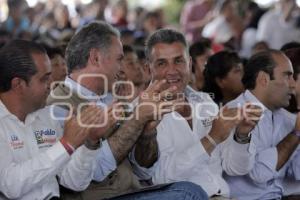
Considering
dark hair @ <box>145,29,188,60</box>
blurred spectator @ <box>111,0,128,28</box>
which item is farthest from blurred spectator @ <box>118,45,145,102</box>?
blurred spectator @ <box>111,0,128,28</box>

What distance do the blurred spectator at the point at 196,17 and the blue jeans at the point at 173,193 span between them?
20.1 feet

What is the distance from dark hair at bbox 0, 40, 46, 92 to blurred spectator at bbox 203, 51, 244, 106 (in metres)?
1.97

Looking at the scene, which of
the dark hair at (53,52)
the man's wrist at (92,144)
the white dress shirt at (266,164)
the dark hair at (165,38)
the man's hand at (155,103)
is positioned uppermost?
the dark hair at (165,38)

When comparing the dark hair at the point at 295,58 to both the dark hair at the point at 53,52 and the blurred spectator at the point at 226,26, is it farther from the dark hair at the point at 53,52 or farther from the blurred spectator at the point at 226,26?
the blurred spectator at the point at 226,26

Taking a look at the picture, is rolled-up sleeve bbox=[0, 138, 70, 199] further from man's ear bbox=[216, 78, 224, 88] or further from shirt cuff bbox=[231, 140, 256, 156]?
man's ear bbox=[216, 78, 224, 88]

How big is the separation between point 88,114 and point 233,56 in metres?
2.26

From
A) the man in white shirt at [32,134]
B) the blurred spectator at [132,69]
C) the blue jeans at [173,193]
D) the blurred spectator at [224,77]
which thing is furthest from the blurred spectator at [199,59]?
the man in white shirt at [32,134]

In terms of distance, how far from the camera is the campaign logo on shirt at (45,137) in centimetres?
325

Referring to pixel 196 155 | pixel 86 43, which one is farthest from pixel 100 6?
pixel 196 155

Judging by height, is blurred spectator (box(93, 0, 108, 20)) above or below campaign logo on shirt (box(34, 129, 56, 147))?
above

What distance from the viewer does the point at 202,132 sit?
3.90 metres

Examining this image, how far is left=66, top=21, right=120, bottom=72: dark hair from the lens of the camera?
3764mm

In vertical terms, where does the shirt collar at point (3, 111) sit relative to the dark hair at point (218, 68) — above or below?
above

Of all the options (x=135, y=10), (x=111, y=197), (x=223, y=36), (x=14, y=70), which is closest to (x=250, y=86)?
(x=111, y=197)
